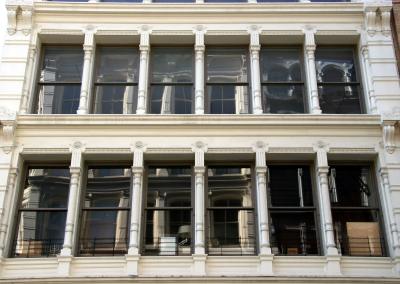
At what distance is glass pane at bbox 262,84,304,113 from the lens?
16078mm

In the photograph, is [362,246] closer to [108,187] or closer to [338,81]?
[338,81]

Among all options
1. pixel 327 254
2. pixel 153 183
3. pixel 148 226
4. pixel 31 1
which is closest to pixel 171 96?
pixel 153 183

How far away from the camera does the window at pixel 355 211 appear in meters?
14.4

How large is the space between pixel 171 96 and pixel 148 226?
3724 mm

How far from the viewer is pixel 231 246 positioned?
1435 cm

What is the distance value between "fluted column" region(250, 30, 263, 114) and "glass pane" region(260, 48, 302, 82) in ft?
1.41

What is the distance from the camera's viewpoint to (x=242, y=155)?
15156 mm

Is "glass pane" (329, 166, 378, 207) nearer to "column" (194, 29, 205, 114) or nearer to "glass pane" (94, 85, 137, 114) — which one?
"column" (194, 29, 205, 114)

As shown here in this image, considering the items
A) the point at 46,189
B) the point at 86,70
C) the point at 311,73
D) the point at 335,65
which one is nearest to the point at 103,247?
the point at 46,189

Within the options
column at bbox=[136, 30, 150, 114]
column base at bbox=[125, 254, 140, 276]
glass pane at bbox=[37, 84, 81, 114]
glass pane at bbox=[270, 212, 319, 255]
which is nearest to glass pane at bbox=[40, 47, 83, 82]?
glass pane at bbox=[37, 84, 81, 114]

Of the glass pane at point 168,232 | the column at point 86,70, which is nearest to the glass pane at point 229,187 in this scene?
the glass pane at point 168,232

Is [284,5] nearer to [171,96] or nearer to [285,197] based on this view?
[171,96]

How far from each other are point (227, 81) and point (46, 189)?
5.66 m

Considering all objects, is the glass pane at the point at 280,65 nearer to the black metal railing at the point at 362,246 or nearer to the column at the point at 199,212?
the column at the point at 199,212
